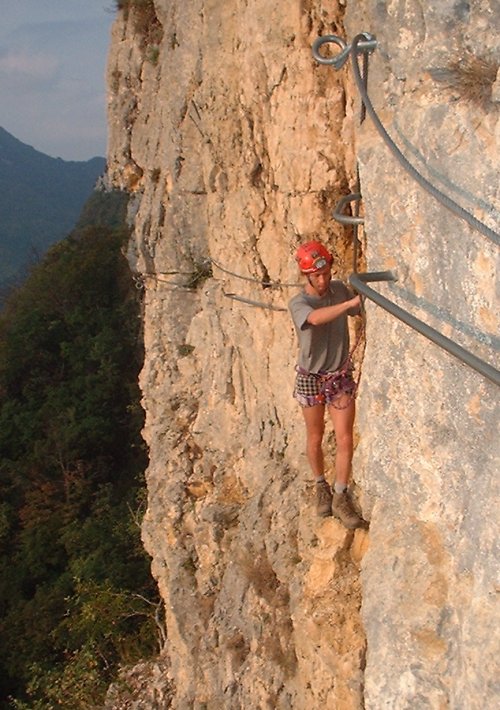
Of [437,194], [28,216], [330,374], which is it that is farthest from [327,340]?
[28,216]

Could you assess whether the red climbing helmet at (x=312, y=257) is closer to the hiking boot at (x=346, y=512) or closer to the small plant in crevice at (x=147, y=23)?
the hiking boot at (x=346, y=512)

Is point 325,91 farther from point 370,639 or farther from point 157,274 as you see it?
point 157,274

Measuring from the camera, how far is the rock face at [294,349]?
9.41ft

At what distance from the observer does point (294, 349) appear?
5867mm

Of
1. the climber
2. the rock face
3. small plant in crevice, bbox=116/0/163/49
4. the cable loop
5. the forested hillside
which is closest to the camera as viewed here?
the cable loop

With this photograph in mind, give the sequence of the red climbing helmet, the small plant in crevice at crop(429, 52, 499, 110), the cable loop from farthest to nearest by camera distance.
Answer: the red climbing helmet, the small plant in crevice at crop(429, 52, 499, 110), the cable loop

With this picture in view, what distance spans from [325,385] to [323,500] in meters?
1.02

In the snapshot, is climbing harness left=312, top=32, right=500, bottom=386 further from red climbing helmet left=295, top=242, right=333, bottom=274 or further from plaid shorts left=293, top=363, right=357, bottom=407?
plaid shorts left=293, top=363, right=357, bottom=407

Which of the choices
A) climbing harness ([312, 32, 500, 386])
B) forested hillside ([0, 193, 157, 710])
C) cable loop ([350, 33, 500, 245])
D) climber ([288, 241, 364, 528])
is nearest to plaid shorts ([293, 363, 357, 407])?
climber ([288, 241, 364, 528])

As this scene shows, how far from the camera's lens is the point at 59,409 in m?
21.8

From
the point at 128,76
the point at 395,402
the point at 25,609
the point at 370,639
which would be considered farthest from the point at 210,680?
the point at 25,609

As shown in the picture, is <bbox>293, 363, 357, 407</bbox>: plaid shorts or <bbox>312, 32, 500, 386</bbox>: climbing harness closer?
<bbox>312, 32, 500, 386</bbox>: climbing harness

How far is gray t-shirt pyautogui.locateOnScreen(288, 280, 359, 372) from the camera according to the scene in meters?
4.39

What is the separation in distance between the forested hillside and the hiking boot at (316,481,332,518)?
921 centimetres
